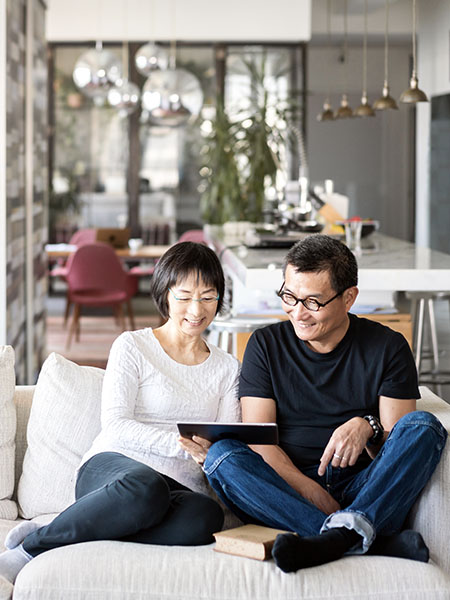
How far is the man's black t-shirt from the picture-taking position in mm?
2740

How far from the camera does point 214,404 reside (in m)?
2.79

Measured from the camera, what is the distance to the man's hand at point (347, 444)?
2586 millimetres

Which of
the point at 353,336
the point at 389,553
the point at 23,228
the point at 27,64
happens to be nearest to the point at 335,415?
the point at 353,336

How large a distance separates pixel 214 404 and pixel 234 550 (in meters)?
0.53

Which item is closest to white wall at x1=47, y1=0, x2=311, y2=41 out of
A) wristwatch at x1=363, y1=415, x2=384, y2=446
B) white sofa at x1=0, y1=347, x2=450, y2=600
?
wristwatch at x1=363, y1=415, x2=384, y2=446

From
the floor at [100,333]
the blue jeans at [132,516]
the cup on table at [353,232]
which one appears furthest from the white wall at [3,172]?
the blue jeans at [132,516]

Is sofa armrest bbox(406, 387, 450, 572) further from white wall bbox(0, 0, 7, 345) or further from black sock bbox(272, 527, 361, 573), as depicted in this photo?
white wall bbox(0, 0, 7, 345)

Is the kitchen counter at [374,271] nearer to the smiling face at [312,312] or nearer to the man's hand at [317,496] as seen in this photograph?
the smiling face at [312,312]

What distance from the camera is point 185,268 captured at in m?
2.80

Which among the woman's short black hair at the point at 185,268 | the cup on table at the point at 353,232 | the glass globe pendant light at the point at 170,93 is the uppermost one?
the glass globe pendant light at the point at 170,93

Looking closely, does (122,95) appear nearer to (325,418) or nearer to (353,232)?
(353,232)

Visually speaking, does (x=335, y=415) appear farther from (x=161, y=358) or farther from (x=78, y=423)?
(x=78, y=423)

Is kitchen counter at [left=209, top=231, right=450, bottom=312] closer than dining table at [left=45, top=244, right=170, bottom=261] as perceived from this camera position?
Yes

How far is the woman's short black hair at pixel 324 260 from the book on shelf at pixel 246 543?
0.72 meters
